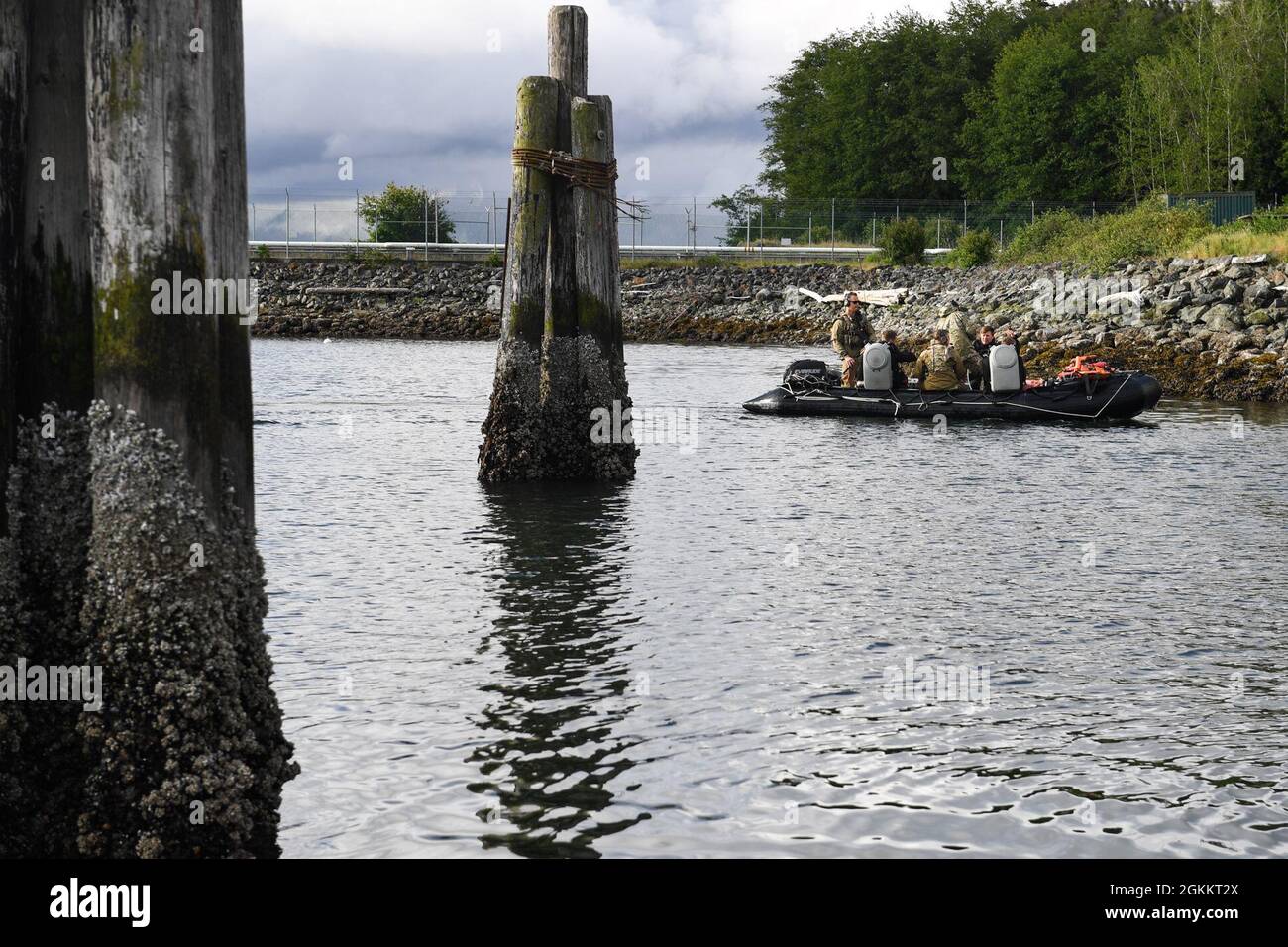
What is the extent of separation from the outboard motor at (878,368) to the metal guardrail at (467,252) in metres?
42.8

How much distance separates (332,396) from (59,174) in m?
26.8

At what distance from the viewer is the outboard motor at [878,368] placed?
2603cm

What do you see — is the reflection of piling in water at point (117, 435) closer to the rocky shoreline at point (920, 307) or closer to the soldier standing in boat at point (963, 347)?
the soldier standing in boat at point (963, 347)

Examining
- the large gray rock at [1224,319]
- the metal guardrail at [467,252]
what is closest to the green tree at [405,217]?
the metal guardrail at [467,252]

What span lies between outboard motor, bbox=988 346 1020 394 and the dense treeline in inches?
1304

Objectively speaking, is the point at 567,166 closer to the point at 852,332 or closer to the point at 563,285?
the point at 563,285

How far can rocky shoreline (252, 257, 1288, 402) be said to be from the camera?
33562mm

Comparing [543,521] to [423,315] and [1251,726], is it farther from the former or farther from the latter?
[423,315]

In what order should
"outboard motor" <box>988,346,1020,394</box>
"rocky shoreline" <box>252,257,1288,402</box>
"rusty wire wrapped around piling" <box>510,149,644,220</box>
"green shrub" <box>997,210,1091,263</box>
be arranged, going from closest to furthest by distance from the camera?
"rusty wire wrapped around piling" <box>510,149,644,220</box> < "outboard motor" <box>988,346,1020,394</box> < "rocky shoreline" <box>252,257,1288,402</box> < "green shrub" <box>997,210,1091,263</box>

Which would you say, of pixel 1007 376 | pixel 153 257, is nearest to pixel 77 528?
pixel 153 257

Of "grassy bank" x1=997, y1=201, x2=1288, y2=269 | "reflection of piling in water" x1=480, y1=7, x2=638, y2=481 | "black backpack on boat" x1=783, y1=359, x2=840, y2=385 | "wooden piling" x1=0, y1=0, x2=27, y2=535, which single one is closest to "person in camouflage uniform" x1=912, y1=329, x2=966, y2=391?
"black backpack on boat" x1=783, y1=359, x2=840, y2=385

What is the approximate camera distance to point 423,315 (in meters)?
62.3

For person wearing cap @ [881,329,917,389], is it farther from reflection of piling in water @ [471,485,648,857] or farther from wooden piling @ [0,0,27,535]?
wooden piling @ [0,0,27,535]

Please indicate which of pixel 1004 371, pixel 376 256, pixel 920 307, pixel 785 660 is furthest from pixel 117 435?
pixel 376 256
